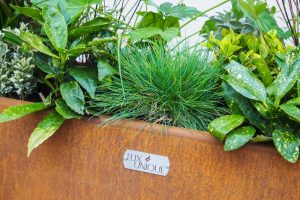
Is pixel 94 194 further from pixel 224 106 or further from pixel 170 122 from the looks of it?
pixel 224 106

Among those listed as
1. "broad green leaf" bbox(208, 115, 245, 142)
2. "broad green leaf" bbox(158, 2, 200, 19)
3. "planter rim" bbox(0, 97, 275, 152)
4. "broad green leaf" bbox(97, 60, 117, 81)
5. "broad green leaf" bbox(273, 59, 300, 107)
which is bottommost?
"planter rim" bbox(0, 97, 275, 152)

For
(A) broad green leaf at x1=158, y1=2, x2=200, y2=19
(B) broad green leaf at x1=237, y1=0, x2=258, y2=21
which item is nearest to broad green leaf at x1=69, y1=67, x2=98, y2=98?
(A) broad green leaf at x1=158, y1=2, x2=200, y2=19

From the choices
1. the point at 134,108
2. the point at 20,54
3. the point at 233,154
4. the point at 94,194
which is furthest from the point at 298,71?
the point at 20,54

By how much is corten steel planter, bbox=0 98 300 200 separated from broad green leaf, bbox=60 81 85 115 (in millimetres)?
34

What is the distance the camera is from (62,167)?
1026mm

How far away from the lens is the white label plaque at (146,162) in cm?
92

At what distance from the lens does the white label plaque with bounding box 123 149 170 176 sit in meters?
0.92

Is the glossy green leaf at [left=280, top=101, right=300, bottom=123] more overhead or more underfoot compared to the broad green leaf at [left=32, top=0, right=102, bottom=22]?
more underfoot

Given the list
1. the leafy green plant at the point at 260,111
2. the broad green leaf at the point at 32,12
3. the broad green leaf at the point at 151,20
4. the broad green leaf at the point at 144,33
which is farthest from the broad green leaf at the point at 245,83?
the broad green leaf at the point at 32,12

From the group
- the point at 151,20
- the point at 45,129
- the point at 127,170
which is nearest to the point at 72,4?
the point at 151,20

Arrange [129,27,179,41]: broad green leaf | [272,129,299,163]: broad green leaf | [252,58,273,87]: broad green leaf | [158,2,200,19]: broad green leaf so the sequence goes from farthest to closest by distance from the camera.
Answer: [158,2,200,19]: broad green leaf → [129,27,179,41]: broad green leaf → [252,58,273,87]: broad green leaf → [272,129,299,163]: broad green leaf

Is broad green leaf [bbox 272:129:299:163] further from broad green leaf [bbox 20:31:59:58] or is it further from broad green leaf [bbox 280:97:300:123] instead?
broad green leaf [bbox 20:31:59:58]

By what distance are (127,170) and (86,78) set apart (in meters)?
0.23

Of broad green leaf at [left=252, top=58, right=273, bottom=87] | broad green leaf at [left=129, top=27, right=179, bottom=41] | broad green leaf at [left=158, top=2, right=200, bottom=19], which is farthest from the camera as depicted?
broad green leaf at [left=158, top=2, right=200, bottom=19]
